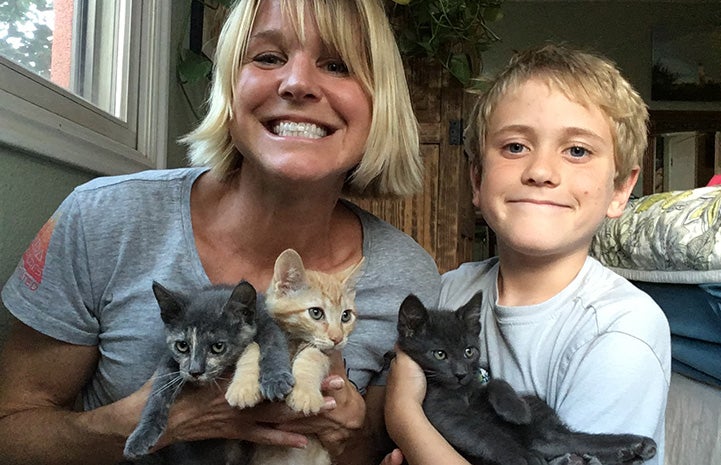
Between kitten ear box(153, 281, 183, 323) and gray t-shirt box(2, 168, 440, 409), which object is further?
gray t-shirt box(2, 168, 440, 409)

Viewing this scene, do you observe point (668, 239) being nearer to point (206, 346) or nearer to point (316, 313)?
point (316, 313)

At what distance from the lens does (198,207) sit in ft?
3.51

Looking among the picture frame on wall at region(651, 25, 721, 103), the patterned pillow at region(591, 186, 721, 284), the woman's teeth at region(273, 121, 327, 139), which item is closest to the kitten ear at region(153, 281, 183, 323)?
the woman's teeth at region(273, 121, 327, 139)

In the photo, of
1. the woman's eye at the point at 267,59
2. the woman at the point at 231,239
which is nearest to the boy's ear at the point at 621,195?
the woman at the point at 231,239

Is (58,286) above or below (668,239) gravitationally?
below

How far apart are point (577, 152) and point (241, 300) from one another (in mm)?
605

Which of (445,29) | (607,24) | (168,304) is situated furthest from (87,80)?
(607,24)

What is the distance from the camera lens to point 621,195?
43.5 inches

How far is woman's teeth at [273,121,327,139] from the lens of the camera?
3.18 feet

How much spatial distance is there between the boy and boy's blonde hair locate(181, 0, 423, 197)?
17 cm

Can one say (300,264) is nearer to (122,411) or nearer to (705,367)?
(122,411)

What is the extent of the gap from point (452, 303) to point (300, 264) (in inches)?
16.5

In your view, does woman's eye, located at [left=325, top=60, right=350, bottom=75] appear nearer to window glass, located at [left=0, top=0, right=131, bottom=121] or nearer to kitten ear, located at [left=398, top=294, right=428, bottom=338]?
kitten ear, located at [left=398, top=294, right=428, bottom=338]

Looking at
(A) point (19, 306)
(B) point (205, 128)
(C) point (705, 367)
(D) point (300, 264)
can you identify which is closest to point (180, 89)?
(B) point (205, 128)
